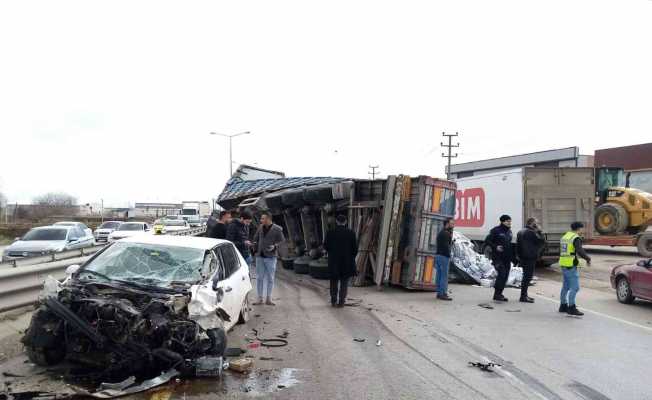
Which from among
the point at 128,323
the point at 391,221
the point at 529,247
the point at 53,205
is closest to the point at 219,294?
the point at 128,323

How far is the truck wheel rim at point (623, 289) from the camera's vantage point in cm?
1152

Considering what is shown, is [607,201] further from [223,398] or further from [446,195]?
[223,398]

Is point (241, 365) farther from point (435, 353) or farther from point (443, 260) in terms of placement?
point (443, 260)

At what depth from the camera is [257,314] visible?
9.13 meters

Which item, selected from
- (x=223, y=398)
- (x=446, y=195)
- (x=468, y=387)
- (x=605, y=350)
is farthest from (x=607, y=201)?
(x=223, y=398)

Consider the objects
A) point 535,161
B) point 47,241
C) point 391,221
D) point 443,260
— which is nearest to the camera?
point 443,260

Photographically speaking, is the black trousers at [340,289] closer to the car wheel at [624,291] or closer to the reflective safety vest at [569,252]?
the reflective safety vest at [569,252]

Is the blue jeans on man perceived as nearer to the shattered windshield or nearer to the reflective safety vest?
the shattered windshield

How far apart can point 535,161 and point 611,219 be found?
125 feet

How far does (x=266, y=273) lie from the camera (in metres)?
10.2

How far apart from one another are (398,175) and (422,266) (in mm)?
2081

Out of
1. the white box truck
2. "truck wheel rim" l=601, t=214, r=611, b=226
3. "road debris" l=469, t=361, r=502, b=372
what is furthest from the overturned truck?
"truck wheel rim" l=601, t=214, r=611, b=226

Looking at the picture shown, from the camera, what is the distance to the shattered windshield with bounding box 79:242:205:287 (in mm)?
6254

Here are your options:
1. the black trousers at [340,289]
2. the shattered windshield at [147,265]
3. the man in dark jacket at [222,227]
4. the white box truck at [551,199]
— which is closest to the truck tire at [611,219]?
the white box truck at [551,199]
